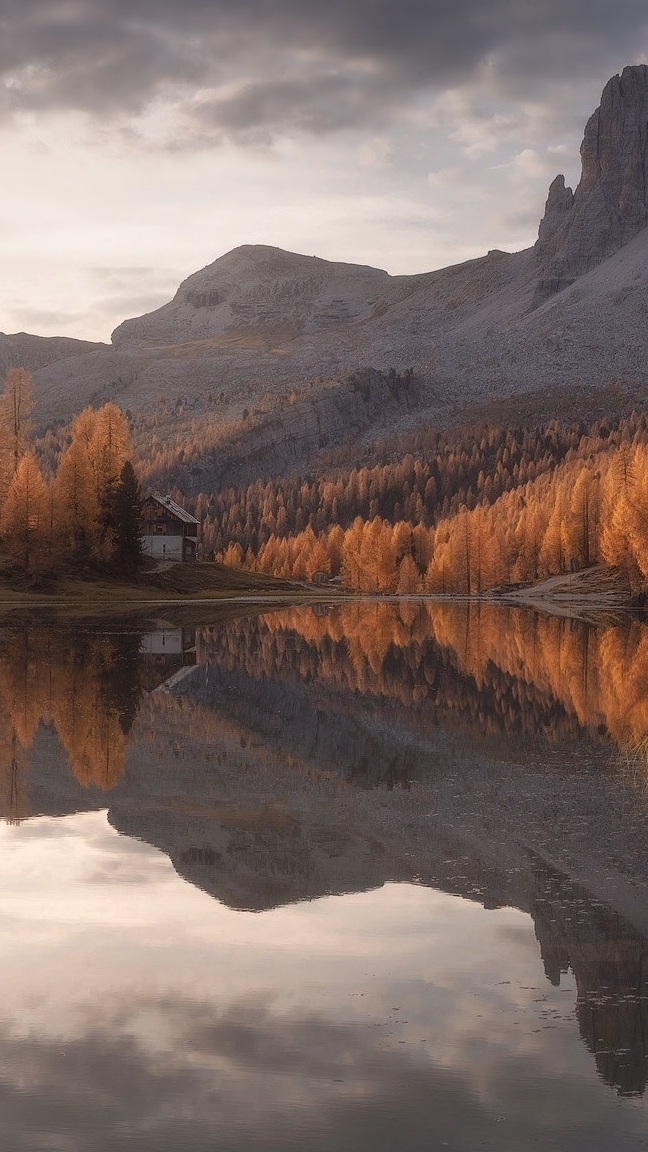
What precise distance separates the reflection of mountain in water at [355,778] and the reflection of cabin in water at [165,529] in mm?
101888

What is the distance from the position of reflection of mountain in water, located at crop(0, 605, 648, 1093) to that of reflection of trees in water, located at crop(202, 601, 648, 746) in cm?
19

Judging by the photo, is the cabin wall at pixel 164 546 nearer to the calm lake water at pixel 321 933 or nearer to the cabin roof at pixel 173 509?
the cabin roof at pixel 173 509

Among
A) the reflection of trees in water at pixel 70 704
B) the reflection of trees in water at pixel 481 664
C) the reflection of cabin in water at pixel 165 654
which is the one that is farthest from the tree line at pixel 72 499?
the reflection of trees in water at pixel 70 704

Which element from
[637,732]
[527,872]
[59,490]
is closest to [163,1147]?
[527,872]

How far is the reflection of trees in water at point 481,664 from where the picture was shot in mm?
31031

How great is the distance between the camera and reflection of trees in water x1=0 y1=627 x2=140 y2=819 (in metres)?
21.4

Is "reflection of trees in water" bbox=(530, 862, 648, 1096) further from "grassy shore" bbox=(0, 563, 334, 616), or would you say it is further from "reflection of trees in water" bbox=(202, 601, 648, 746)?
"grassy shore" bbox=(0, 563, 334, 616)

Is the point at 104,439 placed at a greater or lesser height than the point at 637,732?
greater

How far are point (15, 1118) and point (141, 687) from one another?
2823 centimetres

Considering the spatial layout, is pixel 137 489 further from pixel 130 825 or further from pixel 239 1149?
pixel 239 1149

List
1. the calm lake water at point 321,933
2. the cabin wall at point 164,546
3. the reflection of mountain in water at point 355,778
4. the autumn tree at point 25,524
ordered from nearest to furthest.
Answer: the calm lake water at point 321,933, the reflection of mountain in water at point 355,778, the autumn tree at point 25,524, the cabin wall at point 164,546

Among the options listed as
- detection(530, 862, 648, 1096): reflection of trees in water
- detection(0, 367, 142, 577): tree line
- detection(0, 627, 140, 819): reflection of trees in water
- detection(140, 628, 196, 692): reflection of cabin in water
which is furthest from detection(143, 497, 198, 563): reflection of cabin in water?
detection(530, 862, 648, 1096): reflection of trees in water

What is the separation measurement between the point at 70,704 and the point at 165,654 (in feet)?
63.8

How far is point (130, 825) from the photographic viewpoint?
1744 centimetres
